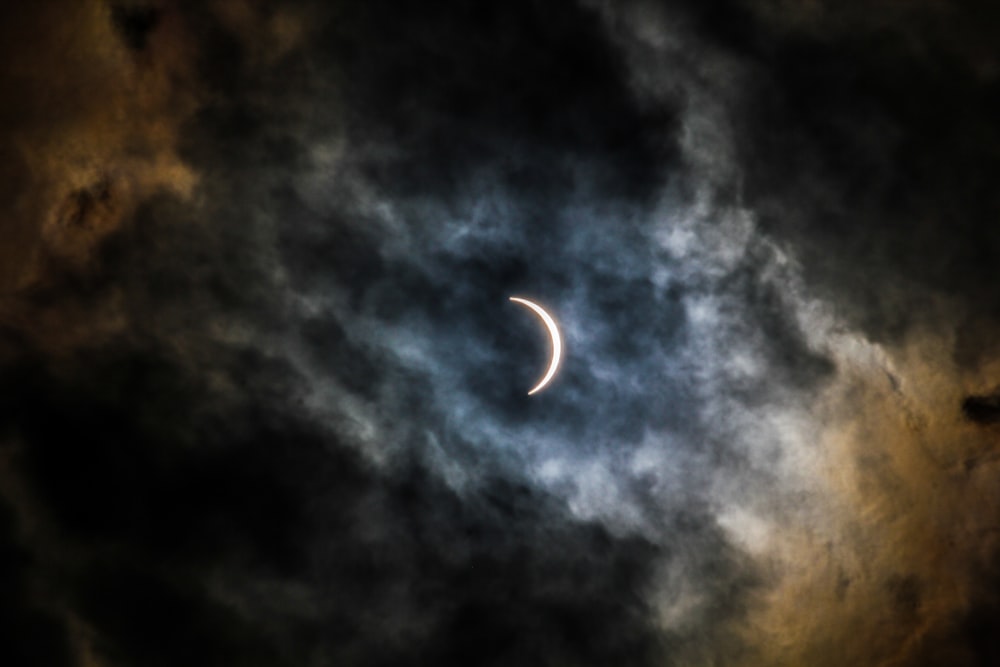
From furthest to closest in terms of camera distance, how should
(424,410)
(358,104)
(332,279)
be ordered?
1. (424,410)
2. (332,279)
3. (358,104)

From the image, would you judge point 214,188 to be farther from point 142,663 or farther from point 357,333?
point 142,663

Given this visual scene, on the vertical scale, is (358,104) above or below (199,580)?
above

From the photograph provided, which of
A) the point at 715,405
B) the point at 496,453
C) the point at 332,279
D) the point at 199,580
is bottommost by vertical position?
the point at 199,580

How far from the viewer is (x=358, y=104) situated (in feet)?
36.1

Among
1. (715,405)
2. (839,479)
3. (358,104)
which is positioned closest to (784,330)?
(715,405)

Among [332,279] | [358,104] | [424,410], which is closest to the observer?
[358,104]

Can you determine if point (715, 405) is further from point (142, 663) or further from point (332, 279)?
point (142, 663)

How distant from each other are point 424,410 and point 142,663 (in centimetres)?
886

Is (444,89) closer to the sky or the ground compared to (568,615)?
closer to the sky

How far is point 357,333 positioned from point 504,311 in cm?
338

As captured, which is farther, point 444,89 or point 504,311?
point 504,311

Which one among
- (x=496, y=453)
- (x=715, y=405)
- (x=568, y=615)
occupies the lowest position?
(x=568, y=615)

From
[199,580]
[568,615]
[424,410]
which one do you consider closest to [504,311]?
[424,410]

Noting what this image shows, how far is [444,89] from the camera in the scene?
440 inches
